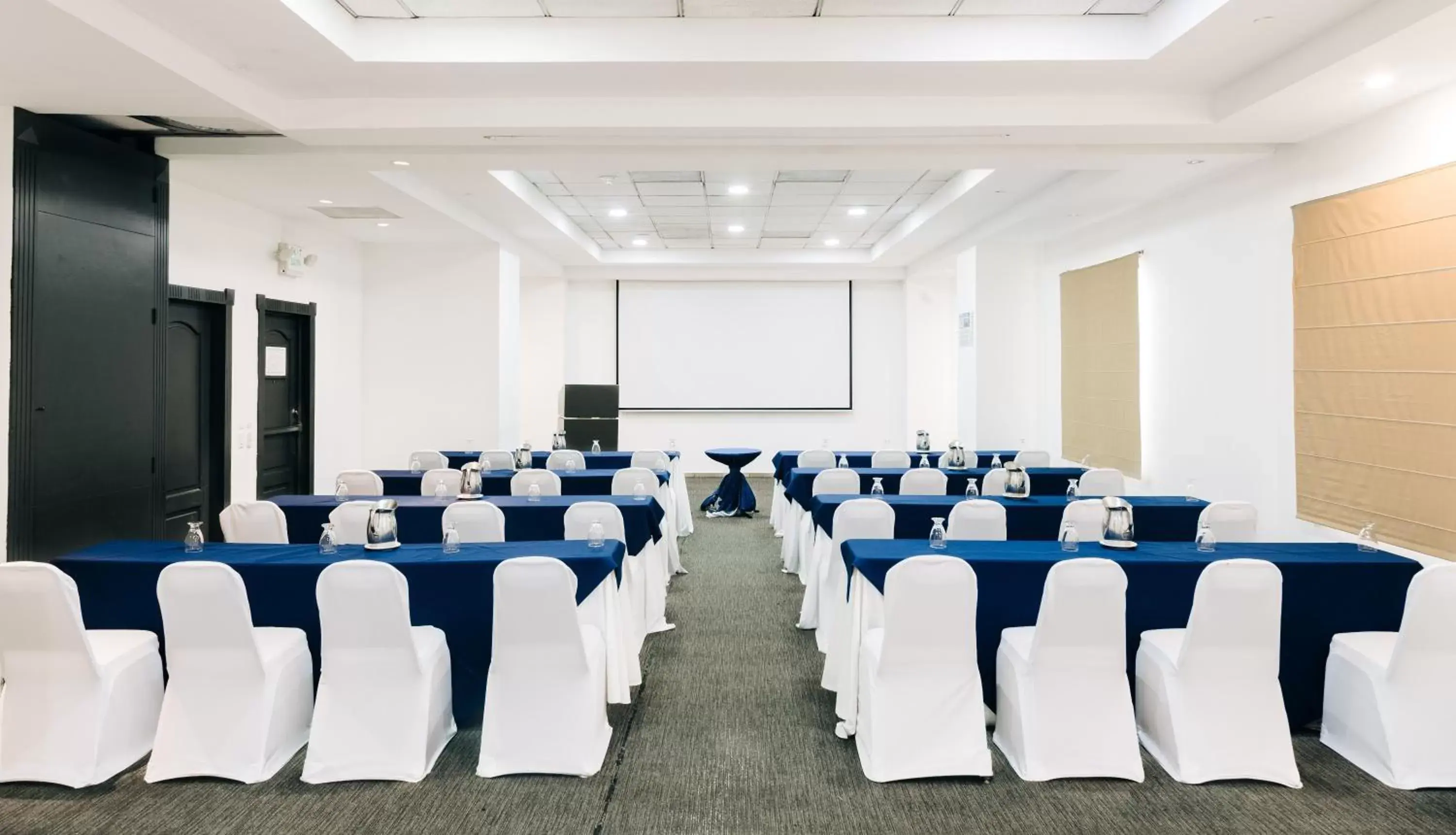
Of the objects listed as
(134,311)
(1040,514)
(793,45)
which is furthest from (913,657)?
(134,311)

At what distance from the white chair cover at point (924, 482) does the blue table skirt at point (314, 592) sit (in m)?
3.35

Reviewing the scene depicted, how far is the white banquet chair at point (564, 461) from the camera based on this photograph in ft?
27.3

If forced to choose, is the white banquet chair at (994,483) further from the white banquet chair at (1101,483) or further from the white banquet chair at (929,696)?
the white banquet chair at (929,696)

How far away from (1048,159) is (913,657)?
467 cm

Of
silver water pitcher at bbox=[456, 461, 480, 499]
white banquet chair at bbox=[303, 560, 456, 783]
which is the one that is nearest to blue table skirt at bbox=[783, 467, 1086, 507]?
silver water pitcher at bbox=[456, 461, 480, 499]

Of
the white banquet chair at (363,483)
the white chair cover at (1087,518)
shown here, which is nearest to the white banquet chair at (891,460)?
the white chair cover at (1087,518)

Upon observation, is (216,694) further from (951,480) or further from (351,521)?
(951,480)

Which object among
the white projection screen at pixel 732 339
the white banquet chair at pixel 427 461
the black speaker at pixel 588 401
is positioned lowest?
the white banquet chair at pixel 427 461

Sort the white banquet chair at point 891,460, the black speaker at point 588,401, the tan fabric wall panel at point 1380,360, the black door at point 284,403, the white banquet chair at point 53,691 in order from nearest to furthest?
the white banquet chair at point 53,691, the tan fabric wall panel at point 1380,360, the black door at point 284,403, the white banquet chair at point 891,460, the black speaker at point 588,401

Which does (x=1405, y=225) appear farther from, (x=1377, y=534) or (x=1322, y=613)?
(x=1322, y=613)

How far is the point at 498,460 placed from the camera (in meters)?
8.20

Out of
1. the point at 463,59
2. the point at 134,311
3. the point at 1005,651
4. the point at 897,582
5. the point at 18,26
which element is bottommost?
the point at 1005,651

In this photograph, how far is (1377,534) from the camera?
533 centimetres

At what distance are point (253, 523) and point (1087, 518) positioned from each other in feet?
16.5
